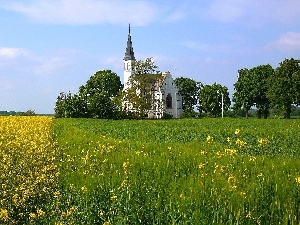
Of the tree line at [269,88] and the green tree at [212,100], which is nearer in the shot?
the tree line at [269,88]

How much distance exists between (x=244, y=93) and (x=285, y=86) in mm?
13770

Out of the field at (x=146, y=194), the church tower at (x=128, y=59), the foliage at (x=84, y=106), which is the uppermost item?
the church tower at (x=128, y=59)

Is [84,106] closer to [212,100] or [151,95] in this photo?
[151,95]

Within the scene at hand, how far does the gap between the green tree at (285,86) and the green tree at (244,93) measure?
359 inches

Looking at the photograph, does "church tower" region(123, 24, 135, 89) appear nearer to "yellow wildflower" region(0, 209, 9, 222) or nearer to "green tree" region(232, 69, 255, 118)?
"green tree" region(232, 69, 255, 118)

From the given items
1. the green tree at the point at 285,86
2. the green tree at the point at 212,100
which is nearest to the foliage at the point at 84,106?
the green tree at the point at 285,86

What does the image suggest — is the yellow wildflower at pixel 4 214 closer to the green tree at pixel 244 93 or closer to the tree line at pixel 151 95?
the tree line at pixel 151 95

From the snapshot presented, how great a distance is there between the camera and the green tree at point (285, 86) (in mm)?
68812

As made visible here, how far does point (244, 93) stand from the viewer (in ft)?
271

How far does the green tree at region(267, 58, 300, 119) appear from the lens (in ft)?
226

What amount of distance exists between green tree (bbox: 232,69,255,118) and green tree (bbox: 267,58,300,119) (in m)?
9.12

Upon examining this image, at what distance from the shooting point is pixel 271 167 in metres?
8.70

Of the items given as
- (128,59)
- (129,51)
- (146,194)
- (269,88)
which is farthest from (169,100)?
(146,194)

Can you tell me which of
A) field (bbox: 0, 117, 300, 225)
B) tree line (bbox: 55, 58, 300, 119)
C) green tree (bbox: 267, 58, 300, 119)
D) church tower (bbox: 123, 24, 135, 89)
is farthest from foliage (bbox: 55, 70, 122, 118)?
field (bbox: 0, 117, 300, 225)
